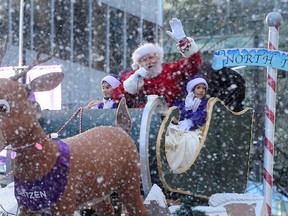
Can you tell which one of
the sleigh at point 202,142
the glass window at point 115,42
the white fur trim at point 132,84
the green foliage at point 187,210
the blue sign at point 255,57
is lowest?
the green foliage at point 187,210

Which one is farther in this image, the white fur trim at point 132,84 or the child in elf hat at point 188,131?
the white fur trim at point 132,84

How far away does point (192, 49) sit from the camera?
607 cm

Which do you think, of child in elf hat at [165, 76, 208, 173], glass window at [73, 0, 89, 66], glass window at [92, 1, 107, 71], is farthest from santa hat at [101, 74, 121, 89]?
glass window at [92, 1, 107, 71]

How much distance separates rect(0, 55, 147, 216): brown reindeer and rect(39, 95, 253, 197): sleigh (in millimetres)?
799

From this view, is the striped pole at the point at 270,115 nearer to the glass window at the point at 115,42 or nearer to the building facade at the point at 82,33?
the building facade at the point at 82,33

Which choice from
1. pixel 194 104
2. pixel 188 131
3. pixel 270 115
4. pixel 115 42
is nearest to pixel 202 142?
pixel 188 131

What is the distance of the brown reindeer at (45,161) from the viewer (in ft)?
12.8

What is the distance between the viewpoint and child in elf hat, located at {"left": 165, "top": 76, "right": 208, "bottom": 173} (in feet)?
18.0

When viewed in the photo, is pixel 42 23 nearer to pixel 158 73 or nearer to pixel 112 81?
pixel 112 81

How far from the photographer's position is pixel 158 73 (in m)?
6.07

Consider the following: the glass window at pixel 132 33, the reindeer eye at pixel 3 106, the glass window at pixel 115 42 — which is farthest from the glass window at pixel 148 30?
the reindeer eye at pixel 3 106

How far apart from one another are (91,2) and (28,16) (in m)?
2.97

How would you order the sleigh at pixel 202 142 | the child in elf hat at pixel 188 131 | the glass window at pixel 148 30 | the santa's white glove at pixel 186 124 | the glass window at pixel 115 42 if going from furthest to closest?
the glass window at pixel 148 30, the glass window at pixel 115 42, the santa's white glove at pixel 186 124, the child in elf hat at pixel 188 131, the sleigh at pixel 202 142

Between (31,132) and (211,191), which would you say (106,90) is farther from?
(31,132)
